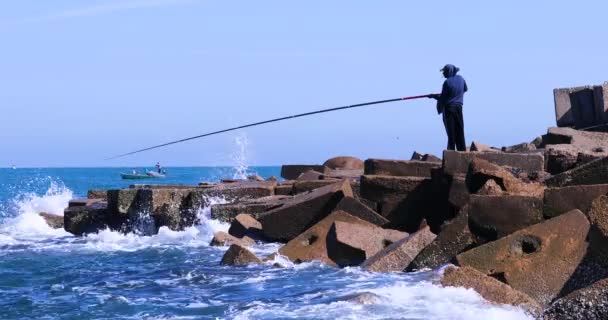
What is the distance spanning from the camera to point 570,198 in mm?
8117

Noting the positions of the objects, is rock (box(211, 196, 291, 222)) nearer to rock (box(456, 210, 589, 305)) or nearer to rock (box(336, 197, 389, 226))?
rock (box(336, 197, 389, 226))

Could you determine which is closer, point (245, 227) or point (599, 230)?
point (599, 230)

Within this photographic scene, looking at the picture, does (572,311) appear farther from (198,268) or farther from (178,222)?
(178,222)

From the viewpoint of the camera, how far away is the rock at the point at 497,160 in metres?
10.4

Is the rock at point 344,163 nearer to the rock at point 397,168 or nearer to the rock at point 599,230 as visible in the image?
the rock at point 397,168

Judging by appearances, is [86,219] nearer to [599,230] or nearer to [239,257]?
[239,257]

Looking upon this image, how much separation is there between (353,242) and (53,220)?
30.5 feet

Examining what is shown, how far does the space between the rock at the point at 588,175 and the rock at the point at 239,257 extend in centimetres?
293

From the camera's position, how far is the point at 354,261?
955 centimetres

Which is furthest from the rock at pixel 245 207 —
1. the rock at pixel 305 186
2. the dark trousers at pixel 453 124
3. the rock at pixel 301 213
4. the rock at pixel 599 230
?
the rock at pixel 599 230

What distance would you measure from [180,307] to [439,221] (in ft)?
11.7

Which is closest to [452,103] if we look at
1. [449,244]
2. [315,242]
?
[315,242]

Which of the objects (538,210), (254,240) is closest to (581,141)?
(254,240)

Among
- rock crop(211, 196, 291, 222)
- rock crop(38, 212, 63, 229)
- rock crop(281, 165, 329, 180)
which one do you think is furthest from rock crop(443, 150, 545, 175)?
rock crop(38, 212, 63, 229)
